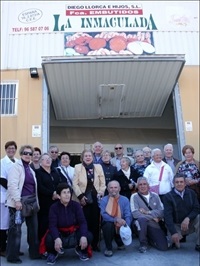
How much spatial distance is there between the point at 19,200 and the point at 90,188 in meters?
1.03

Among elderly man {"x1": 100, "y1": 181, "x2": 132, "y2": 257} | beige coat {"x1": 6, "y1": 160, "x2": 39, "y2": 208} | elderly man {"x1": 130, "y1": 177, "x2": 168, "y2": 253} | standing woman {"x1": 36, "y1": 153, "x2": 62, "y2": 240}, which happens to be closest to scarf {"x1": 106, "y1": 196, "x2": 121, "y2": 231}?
elderly man {"x1": 100, "y1": 181, "x2": 132, "y2": 257}

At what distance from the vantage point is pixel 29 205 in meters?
3.90

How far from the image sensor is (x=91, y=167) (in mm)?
4512

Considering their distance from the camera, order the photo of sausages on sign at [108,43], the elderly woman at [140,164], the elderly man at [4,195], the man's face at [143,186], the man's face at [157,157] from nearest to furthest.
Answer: the elderly man at [4,195] → the man's face at [143,186] → the man's face at [157,157] → the elderly woman at [140,164] → the photo of sausages on sign at [108,43]

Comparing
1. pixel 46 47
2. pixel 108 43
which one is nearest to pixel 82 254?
pixel 108 43

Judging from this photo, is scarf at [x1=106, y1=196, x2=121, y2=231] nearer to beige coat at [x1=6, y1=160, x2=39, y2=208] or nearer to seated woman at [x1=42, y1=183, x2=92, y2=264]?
seated woman at [x1=42, y1=183, x2=92, y2=264]

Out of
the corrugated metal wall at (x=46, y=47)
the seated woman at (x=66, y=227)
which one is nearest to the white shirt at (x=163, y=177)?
the seated woman at (x=66, y=227)

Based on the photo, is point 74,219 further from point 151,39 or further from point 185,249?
point 151,39

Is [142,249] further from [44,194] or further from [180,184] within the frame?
→ [44,194]

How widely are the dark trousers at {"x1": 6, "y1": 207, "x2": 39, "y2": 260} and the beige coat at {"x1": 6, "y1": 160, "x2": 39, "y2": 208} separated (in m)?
0.14

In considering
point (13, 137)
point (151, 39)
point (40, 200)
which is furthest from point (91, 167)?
point (151, 39)

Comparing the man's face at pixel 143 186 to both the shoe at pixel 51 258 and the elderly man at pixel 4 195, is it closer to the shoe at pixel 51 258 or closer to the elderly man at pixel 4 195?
the shoe at pixel 51 258

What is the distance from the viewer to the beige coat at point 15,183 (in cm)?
383

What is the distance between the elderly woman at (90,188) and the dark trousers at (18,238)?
71cm
